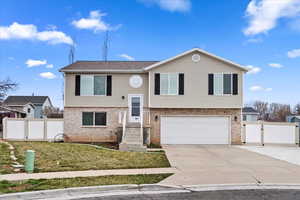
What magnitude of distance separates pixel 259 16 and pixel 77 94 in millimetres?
13418

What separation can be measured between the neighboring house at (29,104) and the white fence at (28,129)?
20.0 m

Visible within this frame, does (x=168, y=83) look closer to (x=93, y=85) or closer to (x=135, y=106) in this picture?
(x=135, y=106)

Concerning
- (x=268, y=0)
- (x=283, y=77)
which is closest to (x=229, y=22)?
(x=268, y=0)

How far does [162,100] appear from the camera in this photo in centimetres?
1769

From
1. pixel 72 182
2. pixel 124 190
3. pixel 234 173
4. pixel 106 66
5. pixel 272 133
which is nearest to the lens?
pixel 124 190

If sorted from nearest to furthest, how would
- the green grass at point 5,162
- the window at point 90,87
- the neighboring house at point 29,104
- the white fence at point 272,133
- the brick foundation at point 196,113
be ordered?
1. the green grass at point 5,162
2. the brick foundation at point 196,113
3. the white fence at point 272,133
4. the window at point 90,87
5. the neighboring house at point 29,104

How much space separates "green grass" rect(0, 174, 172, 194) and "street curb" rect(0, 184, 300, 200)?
0.33 meters

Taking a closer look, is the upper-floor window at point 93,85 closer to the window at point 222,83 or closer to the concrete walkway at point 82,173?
the window at point 222,83

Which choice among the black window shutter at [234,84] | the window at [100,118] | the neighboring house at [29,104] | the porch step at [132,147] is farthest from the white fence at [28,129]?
the neighboring house at [29,104]

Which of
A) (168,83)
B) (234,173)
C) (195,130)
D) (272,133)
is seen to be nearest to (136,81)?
(168,83)

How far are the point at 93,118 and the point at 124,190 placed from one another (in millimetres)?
12605

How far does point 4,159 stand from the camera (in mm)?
9883

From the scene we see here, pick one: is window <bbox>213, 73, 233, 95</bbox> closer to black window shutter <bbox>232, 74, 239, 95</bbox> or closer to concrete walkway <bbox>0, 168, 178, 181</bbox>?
black window shutter <bbox>232, 74, 239, 95</bbox>

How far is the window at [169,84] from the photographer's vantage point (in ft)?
58.2
